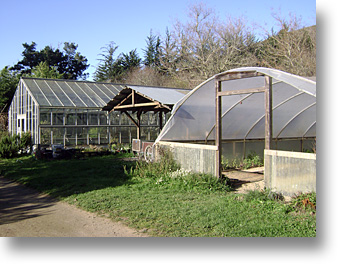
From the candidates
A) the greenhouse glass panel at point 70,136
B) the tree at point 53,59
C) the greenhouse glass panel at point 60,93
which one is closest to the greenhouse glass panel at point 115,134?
the greenhouse glass panel at point 70,136

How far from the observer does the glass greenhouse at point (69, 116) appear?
17062mm

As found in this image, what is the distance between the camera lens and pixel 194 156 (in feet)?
29.8

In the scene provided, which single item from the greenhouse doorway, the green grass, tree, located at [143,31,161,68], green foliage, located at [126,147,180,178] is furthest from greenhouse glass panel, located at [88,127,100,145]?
tree, located at [143,31,161,68]

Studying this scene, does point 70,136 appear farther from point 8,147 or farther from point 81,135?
point 8,147

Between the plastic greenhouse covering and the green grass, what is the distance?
1.89m

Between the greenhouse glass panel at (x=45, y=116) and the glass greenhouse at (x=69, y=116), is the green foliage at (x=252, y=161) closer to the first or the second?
the glass greenhouse at (x=69, y=116)

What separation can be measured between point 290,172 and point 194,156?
116 inches

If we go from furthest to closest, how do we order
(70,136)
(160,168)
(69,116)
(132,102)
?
(69,116), (70,136), (132,102), (160,168)

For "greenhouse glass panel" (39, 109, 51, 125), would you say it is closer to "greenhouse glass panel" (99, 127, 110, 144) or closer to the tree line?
"greenhouse glass panel" (99, 127, 110, 144)

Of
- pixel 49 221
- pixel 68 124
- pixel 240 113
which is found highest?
pixel 240 113

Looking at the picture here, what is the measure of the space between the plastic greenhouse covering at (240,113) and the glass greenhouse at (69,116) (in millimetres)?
5178

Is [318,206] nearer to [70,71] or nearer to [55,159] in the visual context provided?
[55,159]

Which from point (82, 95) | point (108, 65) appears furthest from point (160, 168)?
point (108, 65)

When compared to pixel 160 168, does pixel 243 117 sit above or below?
above
